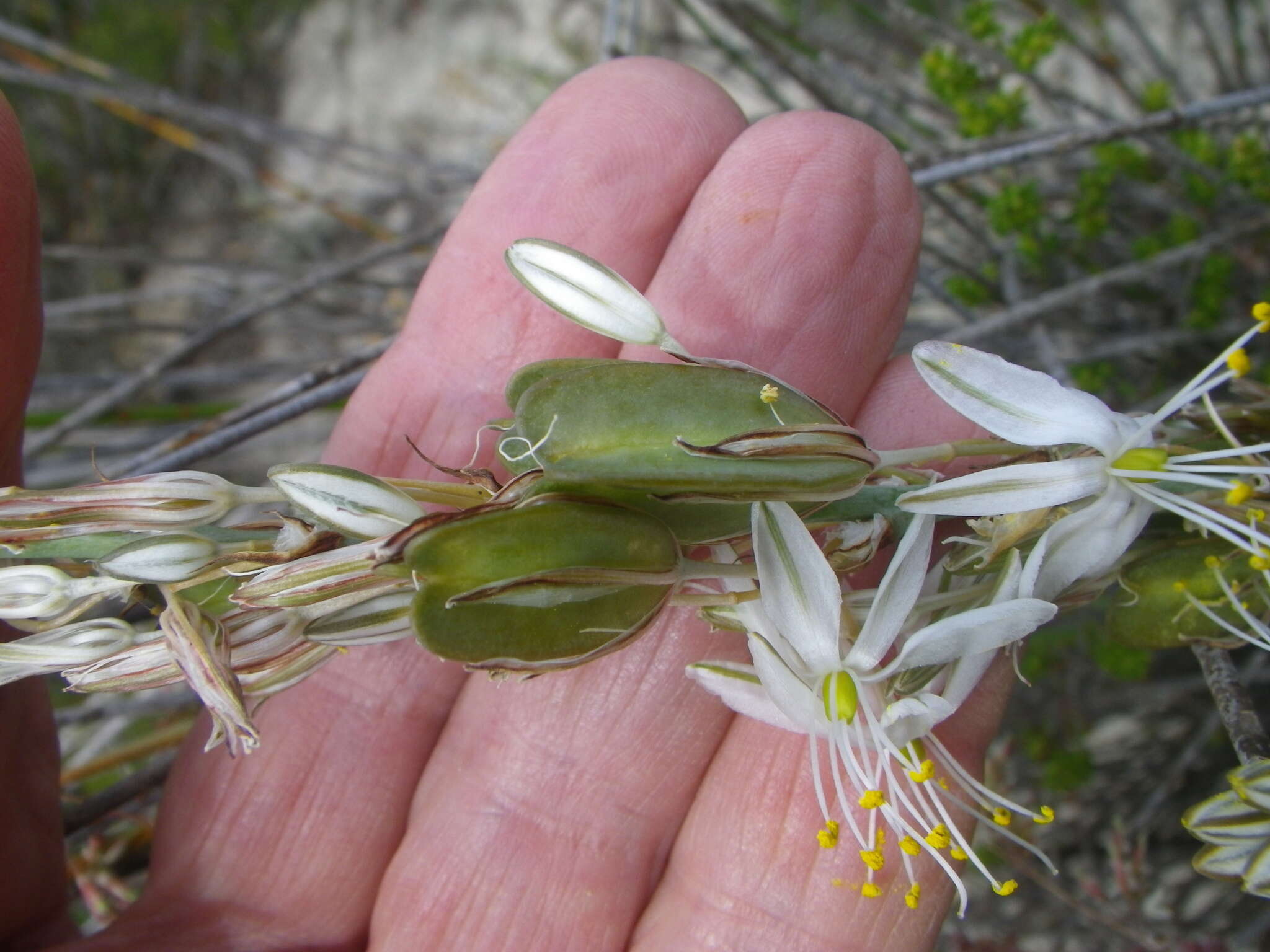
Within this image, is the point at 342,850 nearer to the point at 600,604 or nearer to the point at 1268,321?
the point at 600,604

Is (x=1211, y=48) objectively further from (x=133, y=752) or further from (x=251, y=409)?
(x=133, y=752)

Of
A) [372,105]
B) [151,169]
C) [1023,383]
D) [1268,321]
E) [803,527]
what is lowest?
[151,169]

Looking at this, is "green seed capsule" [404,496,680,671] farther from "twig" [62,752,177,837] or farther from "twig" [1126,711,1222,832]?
"twig" [1126,711,1222,832]

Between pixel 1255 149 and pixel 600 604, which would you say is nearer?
pixel 600 604

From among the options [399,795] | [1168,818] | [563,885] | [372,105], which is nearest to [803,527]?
[563,885]

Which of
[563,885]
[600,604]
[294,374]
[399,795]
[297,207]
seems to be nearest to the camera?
[600,604]

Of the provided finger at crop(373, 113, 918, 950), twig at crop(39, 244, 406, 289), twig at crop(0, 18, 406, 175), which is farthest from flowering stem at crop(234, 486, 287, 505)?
twig at crop(0, 18, 406, 175)

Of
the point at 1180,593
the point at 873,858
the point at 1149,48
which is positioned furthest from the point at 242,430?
the point at 1149,48
